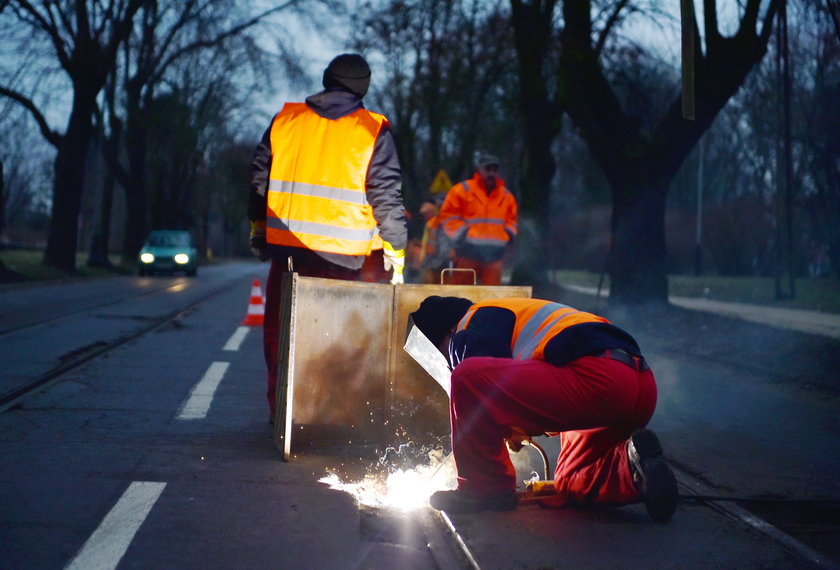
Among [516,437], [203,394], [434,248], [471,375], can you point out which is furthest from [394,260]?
[434,248]

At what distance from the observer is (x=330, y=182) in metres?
5.43

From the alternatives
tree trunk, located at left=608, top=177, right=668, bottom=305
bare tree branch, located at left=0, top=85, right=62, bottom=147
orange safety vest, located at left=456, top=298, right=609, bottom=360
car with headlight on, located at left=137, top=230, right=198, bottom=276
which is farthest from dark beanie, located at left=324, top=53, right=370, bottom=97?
car with headlight on, located at left=137, top=230, right=198, bottom=276

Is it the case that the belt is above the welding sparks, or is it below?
above

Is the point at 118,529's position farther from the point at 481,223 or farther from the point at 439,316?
the point at 481,223

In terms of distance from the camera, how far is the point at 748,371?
9.70 meters

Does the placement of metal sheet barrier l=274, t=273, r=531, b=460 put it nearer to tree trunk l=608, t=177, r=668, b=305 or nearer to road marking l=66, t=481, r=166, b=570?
road marking l=66, t=481, r=166, b=570

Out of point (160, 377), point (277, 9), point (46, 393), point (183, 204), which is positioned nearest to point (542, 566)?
point (46, 393)

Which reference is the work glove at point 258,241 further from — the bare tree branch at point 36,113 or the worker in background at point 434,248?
the bare tree branch at point 36,113

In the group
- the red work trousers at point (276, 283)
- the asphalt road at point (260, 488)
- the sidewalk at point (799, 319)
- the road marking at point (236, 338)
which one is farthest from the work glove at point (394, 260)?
the sidewalk at point (799, 319)

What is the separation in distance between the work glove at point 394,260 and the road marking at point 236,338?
5.00 meters

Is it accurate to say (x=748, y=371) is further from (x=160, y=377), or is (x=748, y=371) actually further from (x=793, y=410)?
(x=160, y=377)

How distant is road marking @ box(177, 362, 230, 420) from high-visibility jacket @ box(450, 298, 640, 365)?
263 cm

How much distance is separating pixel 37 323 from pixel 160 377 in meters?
4.88

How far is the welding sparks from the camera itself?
447 centimetres
